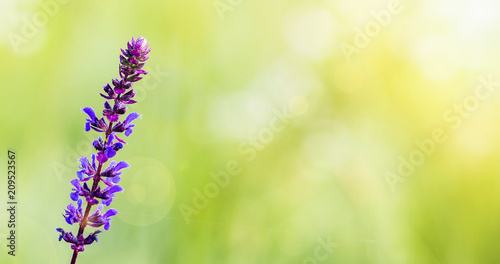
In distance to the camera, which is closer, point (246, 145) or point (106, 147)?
point (106, 147)

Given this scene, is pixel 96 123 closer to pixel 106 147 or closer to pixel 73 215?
pixel 106 147

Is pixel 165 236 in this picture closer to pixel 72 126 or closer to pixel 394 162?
pixel 72 126

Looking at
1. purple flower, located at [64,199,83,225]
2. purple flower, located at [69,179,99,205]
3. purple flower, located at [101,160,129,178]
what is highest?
purple flower, located at [101,160,129,178]

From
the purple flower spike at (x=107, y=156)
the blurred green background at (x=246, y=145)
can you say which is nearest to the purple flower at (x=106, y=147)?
the purple flower spike at (x=107, y=156)

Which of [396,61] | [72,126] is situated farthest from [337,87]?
[72,126]

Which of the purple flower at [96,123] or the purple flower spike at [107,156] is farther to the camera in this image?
the purple flower at [96,123]

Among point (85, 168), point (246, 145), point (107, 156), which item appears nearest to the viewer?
point (107, 156)

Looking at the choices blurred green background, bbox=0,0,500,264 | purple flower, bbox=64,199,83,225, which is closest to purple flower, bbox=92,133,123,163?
purple flower, bbox=64,199,83,225

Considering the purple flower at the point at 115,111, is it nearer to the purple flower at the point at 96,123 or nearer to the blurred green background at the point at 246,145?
the purple flower at the point at 96,123

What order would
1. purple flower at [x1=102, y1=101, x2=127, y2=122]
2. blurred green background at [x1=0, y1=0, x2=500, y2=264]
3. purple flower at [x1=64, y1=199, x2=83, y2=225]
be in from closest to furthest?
purple flower at [x1=64, y1=199, x2=83, y2=225] < purple flower at [x1=102, y1=101, x2=127, y2=122] < blurred green background at [x1=0, y1=0, x2=500, y2=264]

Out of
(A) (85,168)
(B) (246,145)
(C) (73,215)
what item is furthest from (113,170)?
(B) (246,145)

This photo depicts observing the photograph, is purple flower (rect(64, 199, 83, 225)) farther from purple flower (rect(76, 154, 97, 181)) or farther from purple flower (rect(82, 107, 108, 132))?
purple flower (rect(82, 107, 108, 132))
